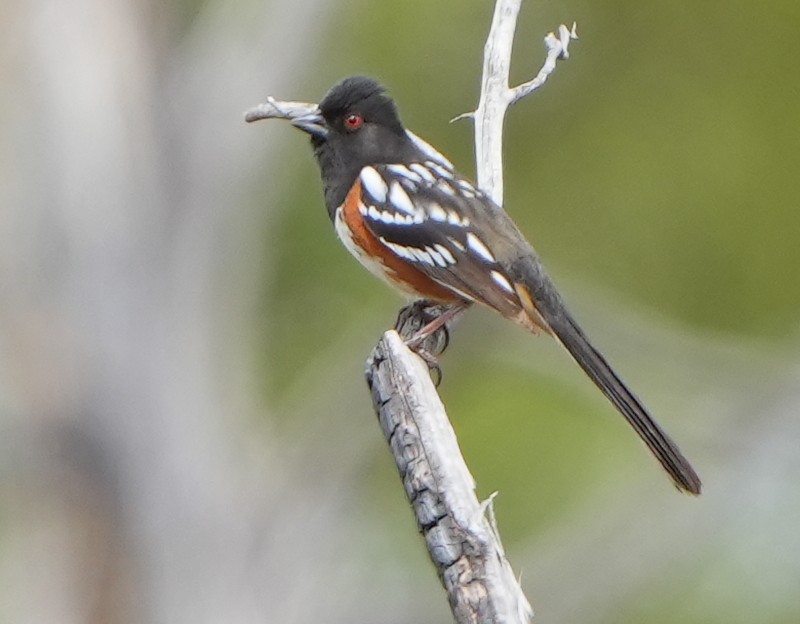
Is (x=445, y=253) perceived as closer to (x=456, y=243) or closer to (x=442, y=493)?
(x=456, y=243)

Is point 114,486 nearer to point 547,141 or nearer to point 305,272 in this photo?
point 305,272

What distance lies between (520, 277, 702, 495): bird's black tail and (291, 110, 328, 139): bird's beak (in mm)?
1104

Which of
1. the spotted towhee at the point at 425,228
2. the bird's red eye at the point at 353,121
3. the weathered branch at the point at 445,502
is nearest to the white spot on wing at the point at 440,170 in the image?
the spotted towhee at the point at 425,228

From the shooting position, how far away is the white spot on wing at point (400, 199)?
5.09 metres

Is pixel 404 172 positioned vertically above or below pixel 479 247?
above

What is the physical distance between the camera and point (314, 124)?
5488mm

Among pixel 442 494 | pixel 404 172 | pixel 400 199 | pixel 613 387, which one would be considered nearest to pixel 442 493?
pixel 442 494

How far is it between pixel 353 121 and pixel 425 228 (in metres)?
0.63

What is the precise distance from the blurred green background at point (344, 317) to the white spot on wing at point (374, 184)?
277cm

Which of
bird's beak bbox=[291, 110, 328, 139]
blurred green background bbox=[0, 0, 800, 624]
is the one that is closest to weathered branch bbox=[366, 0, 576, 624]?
bird's beak bbox=[291, 110, 328, 139]

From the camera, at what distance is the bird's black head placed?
5.41 m

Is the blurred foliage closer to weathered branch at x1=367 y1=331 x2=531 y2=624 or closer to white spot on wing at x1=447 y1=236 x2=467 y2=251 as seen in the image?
white spot on wing at x1=447 y1=236 x2=467 y2=251

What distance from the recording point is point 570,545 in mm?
8531

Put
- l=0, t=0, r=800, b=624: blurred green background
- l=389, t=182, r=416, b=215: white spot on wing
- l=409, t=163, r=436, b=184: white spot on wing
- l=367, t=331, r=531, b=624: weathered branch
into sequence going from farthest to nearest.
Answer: l=0, t=0, r=800, b=624: blurred green background < l=409, t=163, r=436, b=184: white spot on wing < l=389, t=182, r=416, b=215: white spot on wing < l=367, t=331, r=531, b=624: weathered branch
